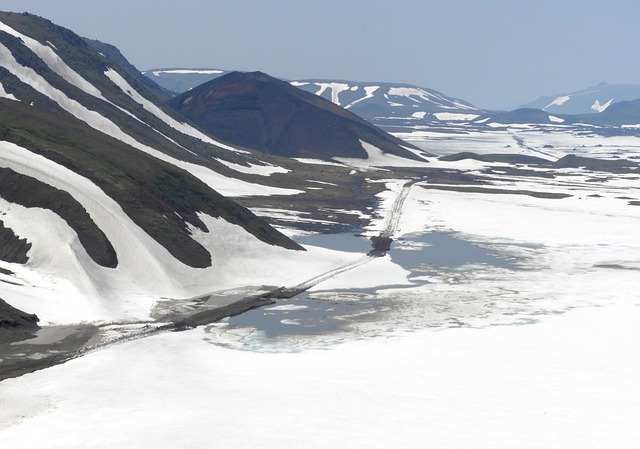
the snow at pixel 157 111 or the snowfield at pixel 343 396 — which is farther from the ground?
the snow at pixel 157 111

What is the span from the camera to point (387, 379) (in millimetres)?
39500

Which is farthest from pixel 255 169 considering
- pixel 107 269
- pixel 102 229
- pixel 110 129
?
pixel 107 269

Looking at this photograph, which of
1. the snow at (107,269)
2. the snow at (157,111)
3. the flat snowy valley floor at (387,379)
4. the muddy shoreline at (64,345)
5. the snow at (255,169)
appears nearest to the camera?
the flat snowy valley floor at (387,379)

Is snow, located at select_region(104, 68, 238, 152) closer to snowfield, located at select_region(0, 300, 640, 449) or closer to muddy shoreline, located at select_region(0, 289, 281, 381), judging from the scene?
muddy shoreline, located at select_region(0, 289, 281, 381)

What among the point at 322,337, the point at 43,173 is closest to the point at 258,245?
the point at 43,173

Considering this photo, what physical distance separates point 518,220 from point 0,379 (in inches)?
3074

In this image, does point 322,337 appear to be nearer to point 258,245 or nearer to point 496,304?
point 496,304

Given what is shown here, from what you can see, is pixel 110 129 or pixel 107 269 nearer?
pixel 107 269

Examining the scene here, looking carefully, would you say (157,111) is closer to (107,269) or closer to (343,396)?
(107,269)

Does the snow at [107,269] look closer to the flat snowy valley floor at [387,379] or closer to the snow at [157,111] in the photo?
the flat snowy valley floor at [387,379]

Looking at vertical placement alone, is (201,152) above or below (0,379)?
above

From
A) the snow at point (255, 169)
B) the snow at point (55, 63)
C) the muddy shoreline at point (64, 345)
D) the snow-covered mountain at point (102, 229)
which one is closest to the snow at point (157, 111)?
the snow at point (55, 63)

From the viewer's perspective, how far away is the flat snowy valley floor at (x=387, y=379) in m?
32.0

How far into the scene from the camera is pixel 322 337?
48.2 m
